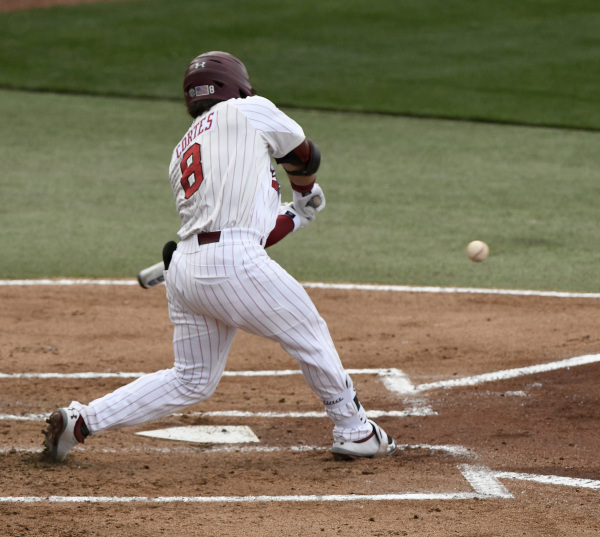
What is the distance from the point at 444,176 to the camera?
10.7 meters

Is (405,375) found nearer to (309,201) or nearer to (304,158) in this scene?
(309,201)

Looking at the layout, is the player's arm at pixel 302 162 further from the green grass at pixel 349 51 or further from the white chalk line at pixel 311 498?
the green grass at pixel 349 51

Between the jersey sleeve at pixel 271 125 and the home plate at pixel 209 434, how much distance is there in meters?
1.43

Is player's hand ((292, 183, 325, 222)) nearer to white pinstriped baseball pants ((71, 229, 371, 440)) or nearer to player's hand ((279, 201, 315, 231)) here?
player's hand ((279, 201, 315, 231))

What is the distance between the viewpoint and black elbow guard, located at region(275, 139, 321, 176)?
416 cm

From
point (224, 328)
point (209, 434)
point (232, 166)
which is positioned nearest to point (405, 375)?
point (209, 434)

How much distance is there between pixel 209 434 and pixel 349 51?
519 inches

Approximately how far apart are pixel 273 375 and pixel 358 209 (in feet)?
13.2

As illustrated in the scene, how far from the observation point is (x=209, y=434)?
15.9 ft

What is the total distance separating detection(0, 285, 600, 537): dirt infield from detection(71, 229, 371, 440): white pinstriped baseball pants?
0.88 ft

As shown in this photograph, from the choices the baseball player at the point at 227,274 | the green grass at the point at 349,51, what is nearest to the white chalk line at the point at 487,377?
the baseball player at the point at 227,274

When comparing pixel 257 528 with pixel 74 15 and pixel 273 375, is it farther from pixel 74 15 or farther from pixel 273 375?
pixel 74 15

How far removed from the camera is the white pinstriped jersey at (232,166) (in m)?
3.97

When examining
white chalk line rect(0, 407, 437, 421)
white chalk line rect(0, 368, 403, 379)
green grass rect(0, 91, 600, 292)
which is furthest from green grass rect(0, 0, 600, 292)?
white chalk line rect(0, 407, 437, 421)
